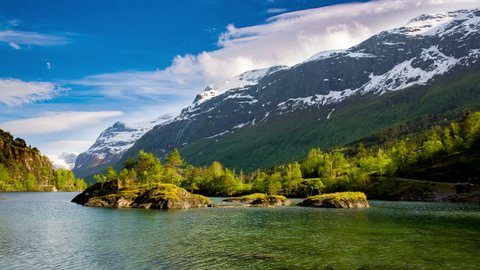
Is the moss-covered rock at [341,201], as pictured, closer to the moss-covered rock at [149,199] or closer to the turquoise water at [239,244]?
the moss-covered rock at [149,199]

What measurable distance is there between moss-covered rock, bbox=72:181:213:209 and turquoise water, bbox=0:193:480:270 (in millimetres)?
50974

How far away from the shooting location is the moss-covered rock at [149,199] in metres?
155

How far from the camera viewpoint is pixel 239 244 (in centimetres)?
6906

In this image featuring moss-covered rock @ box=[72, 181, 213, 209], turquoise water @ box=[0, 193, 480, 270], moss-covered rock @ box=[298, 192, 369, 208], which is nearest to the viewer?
turquoise water @ box=[0, 193, 480, 270]

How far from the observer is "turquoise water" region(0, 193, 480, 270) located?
5366cm

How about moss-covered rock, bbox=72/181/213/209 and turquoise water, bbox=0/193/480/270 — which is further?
moss-covered rock, bbox=72/181/213/209

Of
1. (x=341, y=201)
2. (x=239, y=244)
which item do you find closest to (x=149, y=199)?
(x=341, y=201)

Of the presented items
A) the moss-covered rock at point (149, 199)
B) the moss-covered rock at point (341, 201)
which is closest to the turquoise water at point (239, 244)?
the moss-covered rock at point (149, 199)

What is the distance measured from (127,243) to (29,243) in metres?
15.8

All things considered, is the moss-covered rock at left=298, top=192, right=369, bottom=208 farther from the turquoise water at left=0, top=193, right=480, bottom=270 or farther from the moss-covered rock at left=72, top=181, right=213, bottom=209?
the turquoise water at left=0, top=193, right=480, bottom=270

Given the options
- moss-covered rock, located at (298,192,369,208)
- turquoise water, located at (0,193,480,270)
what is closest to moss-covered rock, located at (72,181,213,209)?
moss-covered rock, located at (298,192,369,208)

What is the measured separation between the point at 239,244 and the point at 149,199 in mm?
95417

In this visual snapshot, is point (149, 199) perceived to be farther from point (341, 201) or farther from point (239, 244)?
point (239, 244)

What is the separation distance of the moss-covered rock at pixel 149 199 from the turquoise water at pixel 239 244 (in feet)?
167
